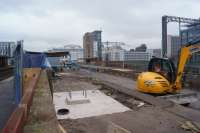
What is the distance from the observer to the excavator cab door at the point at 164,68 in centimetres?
919

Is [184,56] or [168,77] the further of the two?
[168,77]

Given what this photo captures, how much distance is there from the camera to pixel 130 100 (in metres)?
9.01

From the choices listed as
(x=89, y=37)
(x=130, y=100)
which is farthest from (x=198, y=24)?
(x=89, y=37)

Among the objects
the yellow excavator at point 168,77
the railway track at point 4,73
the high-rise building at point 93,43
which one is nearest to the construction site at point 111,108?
the yellow excavator at point 168,77

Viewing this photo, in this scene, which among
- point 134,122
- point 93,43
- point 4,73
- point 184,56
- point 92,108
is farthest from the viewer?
point 93,43

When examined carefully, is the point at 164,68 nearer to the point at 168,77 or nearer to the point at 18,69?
the point at 168,77

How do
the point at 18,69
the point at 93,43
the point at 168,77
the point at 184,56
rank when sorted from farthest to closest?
the point at 93,43 → the point at 168,77 → the point at 184,56 → the point at 18,69

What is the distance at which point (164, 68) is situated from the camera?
32.1 feet

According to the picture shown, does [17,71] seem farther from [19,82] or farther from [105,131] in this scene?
[105,131]

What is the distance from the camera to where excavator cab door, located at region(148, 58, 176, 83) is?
9191mm

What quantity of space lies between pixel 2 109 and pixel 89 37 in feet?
233

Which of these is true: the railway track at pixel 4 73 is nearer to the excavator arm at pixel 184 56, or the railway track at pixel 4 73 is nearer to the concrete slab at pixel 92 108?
the concrete slab at pixel 92 108

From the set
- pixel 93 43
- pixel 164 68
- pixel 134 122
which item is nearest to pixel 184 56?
pixel 164 68

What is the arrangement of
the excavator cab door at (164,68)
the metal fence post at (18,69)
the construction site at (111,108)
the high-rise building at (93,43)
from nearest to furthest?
the construction site at (111,108) → the metal fence post at (18,69) → the excavator cab door at (164,68) → the high-rise building at (93,43)
